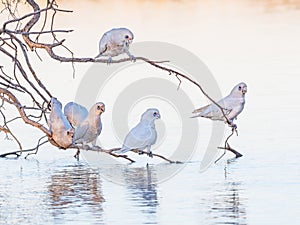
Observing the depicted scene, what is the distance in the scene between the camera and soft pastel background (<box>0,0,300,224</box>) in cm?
1043

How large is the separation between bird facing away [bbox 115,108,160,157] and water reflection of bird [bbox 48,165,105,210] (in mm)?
400

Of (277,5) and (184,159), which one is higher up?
(277,5)

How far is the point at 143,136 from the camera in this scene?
41.3 feet

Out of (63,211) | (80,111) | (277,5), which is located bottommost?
(63,211)

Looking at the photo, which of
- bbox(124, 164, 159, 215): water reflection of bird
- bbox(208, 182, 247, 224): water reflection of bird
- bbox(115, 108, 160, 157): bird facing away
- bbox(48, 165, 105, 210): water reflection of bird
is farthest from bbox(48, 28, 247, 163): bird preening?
bbox(208, 182, 247, 224): water reflection of bird

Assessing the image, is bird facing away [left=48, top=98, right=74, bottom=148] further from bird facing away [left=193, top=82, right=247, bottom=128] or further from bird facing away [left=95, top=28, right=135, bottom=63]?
bird facing away [left=193, top=82, right=247, bottom=128]

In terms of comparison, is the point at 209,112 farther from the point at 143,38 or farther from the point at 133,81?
the point at 143,38

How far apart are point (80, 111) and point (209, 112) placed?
1451 mm

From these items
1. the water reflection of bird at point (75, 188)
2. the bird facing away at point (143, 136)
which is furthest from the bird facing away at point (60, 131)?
the bird facing away at point (143, 136)

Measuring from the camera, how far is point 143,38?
872 inches

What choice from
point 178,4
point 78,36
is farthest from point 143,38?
point 178,4

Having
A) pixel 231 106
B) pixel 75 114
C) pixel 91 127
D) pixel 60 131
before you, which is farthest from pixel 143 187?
pixel 231 106

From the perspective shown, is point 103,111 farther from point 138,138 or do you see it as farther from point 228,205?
point 228,205

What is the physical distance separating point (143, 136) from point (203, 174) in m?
0.73
